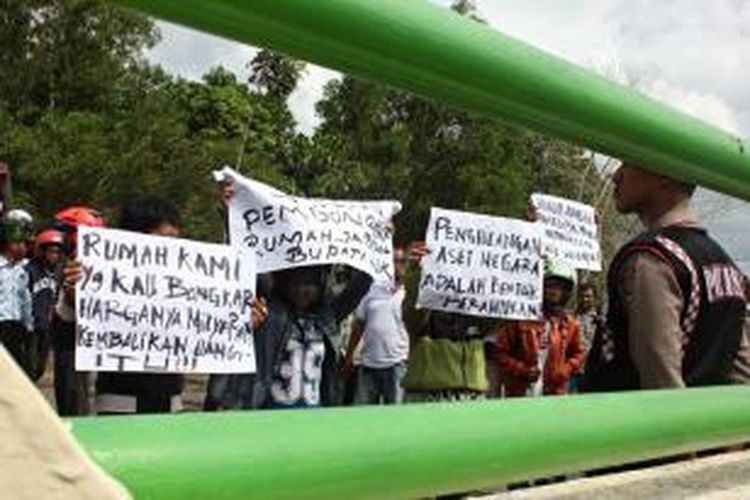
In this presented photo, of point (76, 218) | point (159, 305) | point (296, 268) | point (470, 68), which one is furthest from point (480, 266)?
point (470, 68)

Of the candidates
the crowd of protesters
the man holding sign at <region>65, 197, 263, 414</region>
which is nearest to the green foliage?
the crowd of protesters

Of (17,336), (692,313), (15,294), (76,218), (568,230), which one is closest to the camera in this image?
(692,313)

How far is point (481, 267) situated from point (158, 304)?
1949mm

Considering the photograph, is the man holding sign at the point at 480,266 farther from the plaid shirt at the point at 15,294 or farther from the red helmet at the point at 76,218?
the plaid shirt at the point at 15,294

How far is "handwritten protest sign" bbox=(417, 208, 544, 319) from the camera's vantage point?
5.95m

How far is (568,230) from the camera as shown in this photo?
661 cm

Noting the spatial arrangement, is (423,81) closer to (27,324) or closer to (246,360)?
(246,360)

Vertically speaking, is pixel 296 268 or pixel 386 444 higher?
pixel 296 268

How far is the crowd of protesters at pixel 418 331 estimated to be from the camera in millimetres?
2334

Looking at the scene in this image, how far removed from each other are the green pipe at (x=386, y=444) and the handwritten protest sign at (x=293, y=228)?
11.9ft

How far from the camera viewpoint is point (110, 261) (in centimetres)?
437

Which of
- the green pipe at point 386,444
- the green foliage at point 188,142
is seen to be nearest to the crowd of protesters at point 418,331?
the green pipe at point 386,444

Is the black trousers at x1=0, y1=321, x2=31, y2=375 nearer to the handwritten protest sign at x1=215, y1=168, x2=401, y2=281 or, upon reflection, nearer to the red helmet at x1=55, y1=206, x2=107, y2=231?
the red helmet at x1=55, y1=206, x2=107, y2=231

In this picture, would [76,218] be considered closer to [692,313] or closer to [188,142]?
[692,313]
